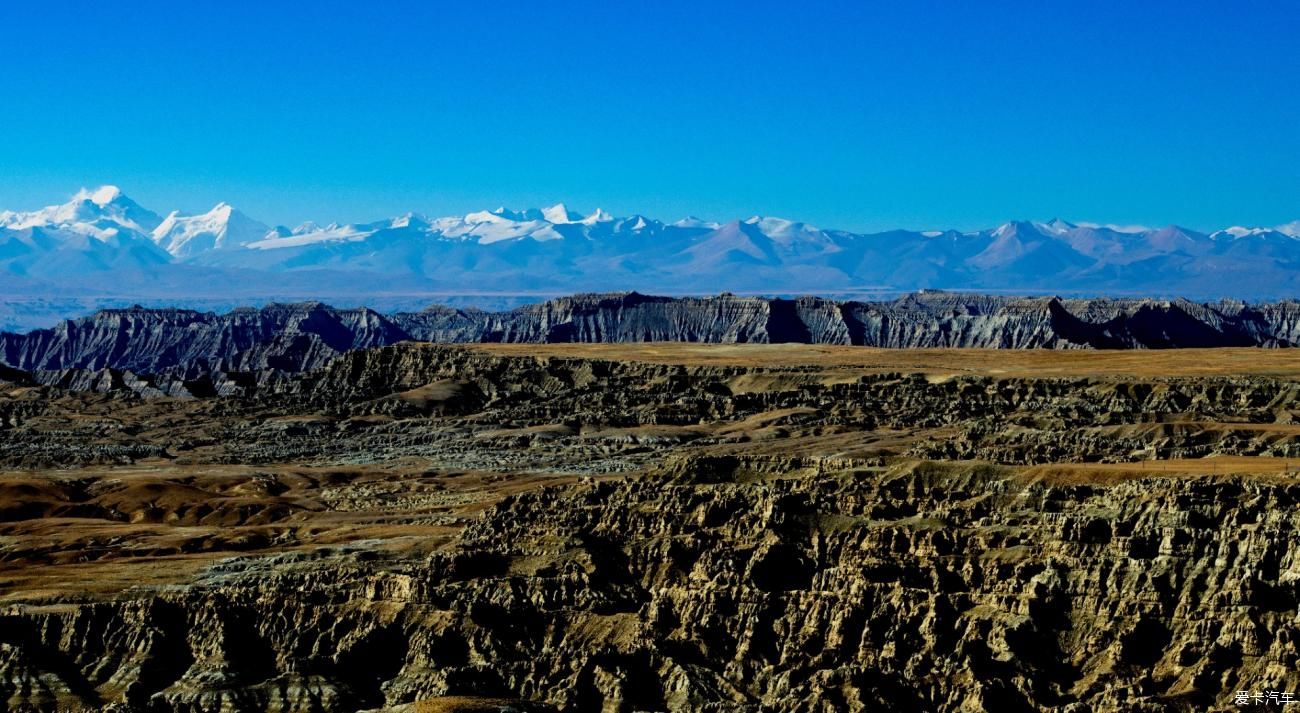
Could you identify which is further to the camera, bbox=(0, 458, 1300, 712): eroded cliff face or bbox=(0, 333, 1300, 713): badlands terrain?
bbox=(0, 333, 1300, 713): badlands terrain

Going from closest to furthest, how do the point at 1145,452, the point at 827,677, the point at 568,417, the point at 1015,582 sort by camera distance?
the point at 827,677
the point at 1015,582
the point at 1145,452
the point at 568,417

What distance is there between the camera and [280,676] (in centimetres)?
7119

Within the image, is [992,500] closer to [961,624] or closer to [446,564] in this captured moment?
[961,624]

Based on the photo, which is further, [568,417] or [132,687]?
[568,417]

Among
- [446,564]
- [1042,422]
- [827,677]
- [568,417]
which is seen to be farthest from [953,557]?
[568,417]

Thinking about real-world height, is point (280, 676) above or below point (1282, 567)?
below

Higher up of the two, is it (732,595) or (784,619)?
(732,595)

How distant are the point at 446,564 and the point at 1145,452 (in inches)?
1890

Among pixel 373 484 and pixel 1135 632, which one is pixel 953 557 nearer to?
pixel 1135 632

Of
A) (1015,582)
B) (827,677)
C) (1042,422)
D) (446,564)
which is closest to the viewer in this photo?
(827,677)

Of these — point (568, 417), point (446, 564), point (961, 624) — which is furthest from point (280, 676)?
point (568, 417)

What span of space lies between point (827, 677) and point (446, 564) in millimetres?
25506

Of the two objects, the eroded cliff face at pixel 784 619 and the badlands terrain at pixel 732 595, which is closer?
the eroded cliff face at pixel 784 619

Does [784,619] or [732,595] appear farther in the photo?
[732,595]
